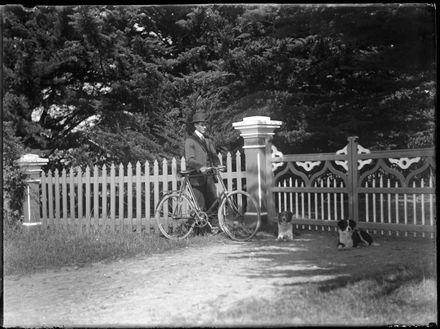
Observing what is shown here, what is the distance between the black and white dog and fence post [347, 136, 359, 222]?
1.88 feet

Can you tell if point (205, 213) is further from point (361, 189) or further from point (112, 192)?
point (361, 189)

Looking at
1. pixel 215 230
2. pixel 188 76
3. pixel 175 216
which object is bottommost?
pixel 215 230

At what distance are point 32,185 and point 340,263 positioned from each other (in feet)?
14.3

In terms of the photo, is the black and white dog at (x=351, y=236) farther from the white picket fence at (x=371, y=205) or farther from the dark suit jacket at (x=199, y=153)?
the dark suit jacket at (x=199, y=153)

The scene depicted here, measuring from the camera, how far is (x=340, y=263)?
4824mm

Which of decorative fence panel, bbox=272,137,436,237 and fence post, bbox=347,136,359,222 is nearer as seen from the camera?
decorative fence panel, bbox=272,137,436,237

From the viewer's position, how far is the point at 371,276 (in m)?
4.54

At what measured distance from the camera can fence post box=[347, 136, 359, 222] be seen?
6022 millimetres

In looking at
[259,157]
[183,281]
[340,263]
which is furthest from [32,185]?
[340,263]

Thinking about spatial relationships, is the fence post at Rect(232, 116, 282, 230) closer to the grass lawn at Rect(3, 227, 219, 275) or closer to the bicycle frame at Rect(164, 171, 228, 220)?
the bicycle frame at Rect(164, 171, 228, 220)

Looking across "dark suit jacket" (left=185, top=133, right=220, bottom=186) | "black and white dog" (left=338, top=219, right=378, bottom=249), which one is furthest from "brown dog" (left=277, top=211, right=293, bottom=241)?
"dark suit jacket" (left=185, top=133, right=220, bottom=186)

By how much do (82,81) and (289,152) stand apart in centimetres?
267

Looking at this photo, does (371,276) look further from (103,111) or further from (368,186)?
(103,111)

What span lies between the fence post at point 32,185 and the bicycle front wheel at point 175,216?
A: 1574 millimetres
